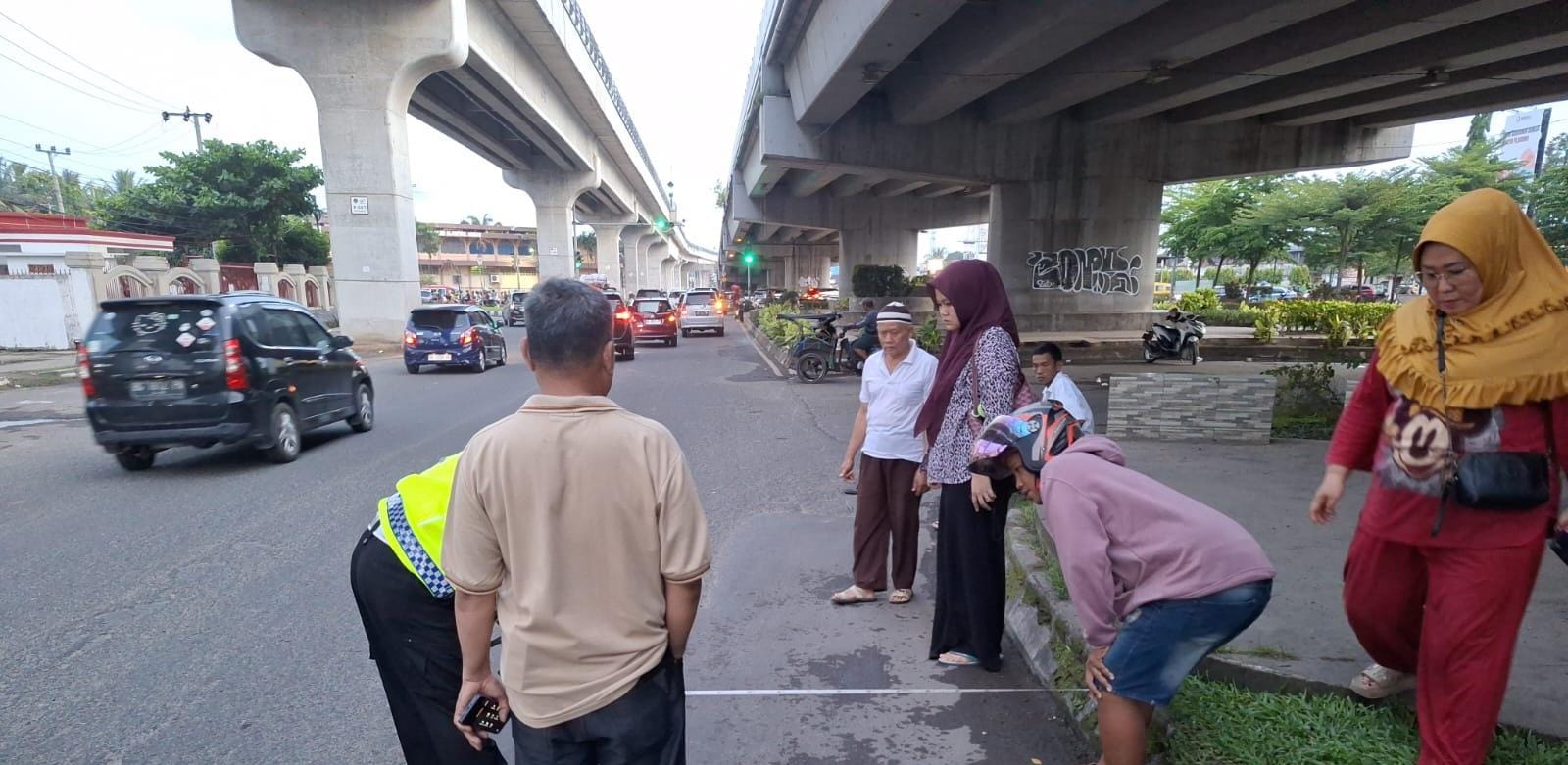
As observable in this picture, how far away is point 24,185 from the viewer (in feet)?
201

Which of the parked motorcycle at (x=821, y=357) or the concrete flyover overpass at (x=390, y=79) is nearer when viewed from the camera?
the parked motorcycle at (x=821, y=357)

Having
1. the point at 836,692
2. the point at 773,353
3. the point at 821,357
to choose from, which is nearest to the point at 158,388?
the point at 836,692

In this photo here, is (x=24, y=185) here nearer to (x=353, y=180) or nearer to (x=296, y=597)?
(x=353, y=180)

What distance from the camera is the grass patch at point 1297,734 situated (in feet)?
7.72

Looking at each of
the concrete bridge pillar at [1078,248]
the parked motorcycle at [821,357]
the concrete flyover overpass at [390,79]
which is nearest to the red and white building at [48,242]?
the concrete flyover overpass at [390,79]

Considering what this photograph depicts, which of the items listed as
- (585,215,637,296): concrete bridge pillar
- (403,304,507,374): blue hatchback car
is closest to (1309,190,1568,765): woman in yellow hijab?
(403,304,507,374): blue hatchback car

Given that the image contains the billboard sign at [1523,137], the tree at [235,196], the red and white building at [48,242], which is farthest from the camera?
the billboard sign at [1523,137]

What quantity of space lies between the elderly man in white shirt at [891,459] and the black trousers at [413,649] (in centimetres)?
235

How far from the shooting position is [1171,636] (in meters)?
2.14

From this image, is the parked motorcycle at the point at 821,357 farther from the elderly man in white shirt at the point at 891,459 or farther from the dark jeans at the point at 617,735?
the dark jeans at the point at 617,735

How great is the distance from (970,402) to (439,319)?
45.6ft

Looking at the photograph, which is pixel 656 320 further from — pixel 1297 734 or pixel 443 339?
pixel 1297 734

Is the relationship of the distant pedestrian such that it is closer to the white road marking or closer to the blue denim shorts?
the white road marking

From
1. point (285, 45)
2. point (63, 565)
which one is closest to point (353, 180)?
point (285, 45)
